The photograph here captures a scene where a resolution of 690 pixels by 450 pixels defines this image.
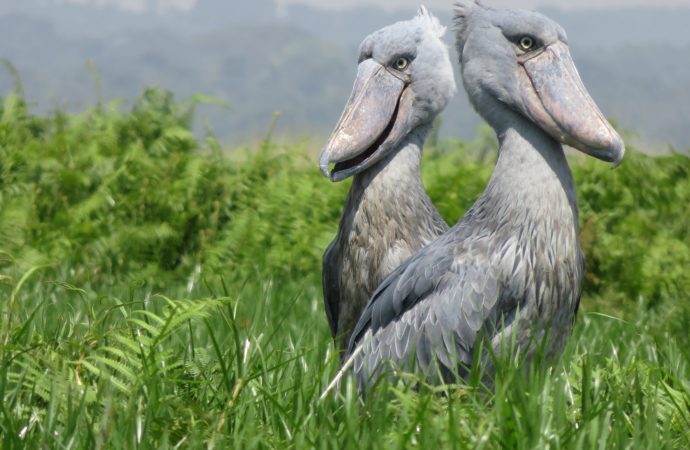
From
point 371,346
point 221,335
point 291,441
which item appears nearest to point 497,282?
point 371,346

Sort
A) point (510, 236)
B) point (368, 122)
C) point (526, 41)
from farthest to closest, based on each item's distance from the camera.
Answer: point (368, 122) < point (526, 41) < point (510, 236)

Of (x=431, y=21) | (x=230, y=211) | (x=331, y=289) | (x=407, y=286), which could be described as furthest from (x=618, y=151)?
(x=230, y=211)

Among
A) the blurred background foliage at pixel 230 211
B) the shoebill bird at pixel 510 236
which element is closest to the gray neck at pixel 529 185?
the shoebill bird at pixel 510 236

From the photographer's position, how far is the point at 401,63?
414 centimetres

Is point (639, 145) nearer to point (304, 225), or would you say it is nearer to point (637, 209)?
point (637, 209)

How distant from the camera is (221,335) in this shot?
4.87 meters

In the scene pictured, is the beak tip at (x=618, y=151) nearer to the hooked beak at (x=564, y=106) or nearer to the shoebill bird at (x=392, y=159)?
the hooked beak at (x=564, y=106)

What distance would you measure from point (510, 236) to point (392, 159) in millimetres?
771

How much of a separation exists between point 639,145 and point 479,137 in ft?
5.67

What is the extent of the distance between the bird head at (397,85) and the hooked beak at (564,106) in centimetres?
58

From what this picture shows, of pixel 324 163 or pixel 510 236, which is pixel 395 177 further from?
pixel 510 236

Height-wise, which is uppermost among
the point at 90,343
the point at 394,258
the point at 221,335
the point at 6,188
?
the point at 394,258

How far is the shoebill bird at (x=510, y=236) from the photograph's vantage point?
11.4 feet

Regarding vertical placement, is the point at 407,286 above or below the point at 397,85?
below
